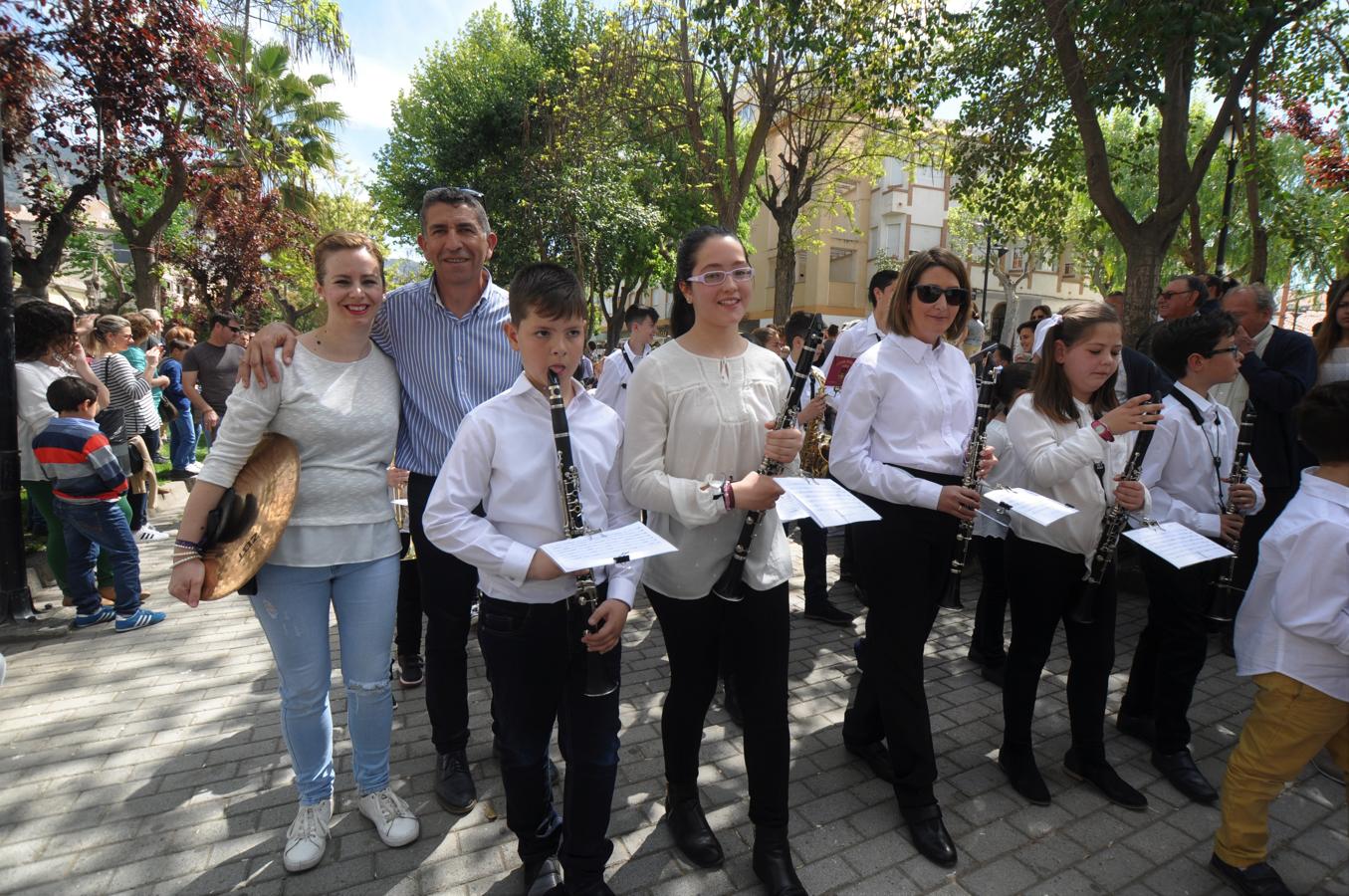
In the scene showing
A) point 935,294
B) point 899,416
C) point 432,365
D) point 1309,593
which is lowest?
point 1309,593

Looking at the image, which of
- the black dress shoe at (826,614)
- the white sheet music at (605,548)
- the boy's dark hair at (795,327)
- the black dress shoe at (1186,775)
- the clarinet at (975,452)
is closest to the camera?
the white sheet music at (605,548)

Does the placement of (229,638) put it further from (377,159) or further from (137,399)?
(377,159)

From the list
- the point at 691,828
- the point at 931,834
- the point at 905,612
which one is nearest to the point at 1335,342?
the point at 905,612

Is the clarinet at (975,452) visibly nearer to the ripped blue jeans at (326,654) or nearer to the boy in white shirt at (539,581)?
the boy in white shirt at (539,581)

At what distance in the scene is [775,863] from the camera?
102 inches

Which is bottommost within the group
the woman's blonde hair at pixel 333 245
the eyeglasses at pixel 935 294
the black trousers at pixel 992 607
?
the black trousers at pixel 992 607

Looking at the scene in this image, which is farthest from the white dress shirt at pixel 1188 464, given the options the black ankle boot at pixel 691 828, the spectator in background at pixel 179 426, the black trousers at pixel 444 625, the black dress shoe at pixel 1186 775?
the spectator in background at pixel 179 426

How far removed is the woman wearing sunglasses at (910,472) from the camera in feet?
9.32

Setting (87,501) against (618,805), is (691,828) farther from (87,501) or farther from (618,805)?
(87,501)

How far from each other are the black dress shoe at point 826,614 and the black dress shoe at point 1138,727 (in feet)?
6.38

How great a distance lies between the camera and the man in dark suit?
15.5ft

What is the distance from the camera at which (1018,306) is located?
41875 mm

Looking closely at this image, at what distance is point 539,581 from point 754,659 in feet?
2.81

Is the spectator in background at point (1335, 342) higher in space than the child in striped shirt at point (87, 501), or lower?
higher
